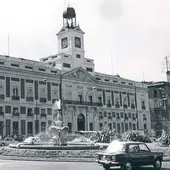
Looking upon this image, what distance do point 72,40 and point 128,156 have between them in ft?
188

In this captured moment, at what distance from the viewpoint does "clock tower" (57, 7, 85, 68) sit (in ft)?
232

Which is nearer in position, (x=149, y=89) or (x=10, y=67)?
(x=10, y=67)

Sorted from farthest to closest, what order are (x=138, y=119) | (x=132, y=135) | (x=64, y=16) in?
1. (x=138, y=119)
2. (x=64, y=16)
3. (x=132, y=135)

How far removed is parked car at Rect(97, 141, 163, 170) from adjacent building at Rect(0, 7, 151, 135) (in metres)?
39.4

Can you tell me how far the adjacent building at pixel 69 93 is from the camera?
5631 centimetres

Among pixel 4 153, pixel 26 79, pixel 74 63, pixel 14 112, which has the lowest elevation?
pixel 4 153

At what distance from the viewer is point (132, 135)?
A: 130 ft

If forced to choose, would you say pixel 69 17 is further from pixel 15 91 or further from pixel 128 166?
pixel 128 166

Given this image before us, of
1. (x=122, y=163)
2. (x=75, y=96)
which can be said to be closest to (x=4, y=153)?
(x=122, y=163)

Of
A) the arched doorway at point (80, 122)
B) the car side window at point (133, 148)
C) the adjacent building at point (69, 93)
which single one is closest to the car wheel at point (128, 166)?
the car side window at point (133, 148)

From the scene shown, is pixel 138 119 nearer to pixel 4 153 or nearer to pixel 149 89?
pixel 149 89

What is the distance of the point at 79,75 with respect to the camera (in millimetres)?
68562

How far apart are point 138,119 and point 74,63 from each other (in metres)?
22.9

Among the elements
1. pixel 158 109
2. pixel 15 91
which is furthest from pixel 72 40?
pixel 158 109
